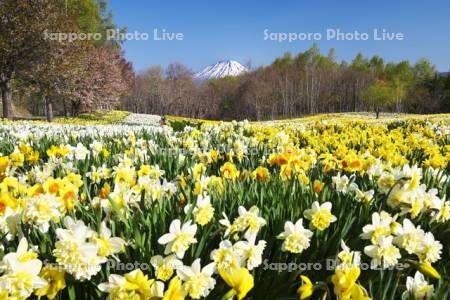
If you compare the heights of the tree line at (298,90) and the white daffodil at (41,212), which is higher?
the tree line at (298,90)

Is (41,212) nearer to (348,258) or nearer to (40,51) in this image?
(348,258)

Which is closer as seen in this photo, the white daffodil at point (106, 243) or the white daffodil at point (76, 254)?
the white daffodil at point (76, 254)

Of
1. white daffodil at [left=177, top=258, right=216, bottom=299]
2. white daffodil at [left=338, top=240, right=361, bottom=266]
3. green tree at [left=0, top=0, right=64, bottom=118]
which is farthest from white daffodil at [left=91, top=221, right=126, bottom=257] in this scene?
green tree at [left=0, top=0, right=64, bottom=118]

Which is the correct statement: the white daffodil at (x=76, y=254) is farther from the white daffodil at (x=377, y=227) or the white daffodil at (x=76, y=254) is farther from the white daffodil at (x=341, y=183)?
the white daffodil at (x=341, y=183)

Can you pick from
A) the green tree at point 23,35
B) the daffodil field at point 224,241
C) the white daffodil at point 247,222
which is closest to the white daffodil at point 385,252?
the daffodil field at point 224,241

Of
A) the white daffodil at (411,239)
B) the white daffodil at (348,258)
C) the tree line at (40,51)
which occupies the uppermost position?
the tree line at (40,51)

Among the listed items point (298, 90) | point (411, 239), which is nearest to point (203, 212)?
point (411, 239)

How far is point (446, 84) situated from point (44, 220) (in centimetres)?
6053

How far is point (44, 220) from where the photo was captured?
4.96 ft

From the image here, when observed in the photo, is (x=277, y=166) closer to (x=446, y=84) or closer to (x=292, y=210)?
(x=292, y=210)

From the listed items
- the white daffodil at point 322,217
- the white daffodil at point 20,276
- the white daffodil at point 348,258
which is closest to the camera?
the white daffodil at point 20,276

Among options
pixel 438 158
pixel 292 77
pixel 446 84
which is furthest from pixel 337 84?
pixel 438 158

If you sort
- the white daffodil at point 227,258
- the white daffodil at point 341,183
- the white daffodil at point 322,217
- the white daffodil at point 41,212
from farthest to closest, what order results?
the white daffodil at point 341,183, the white daffodil at point 322,217, the white daffodil at point 41,212, the white daffodil at point 227,258

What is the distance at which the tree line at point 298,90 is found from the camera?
53.5 m
